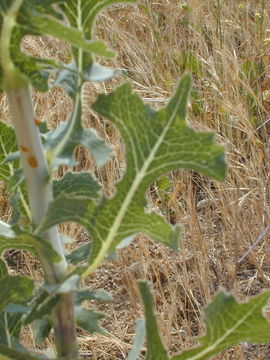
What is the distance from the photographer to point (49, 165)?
0.57 metres

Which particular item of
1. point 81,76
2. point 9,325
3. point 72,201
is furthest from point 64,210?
point 9,325

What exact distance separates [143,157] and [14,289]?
17cm

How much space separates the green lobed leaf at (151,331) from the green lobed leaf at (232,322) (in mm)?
42

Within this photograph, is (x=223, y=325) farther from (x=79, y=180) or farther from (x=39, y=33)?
(x=39, y=33)

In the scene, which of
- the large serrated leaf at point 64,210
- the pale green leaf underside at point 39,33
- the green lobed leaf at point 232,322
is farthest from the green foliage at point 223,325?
the pale green leaf underside at point 39,33

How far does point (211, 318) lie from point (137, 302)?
1.37 meters

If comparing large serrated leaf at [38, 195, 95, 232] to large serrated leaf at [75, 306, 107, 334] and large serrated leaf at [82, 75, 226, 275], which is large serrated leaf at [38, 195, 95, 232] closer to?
large serrated leaf at [82, 75, 226, 275]

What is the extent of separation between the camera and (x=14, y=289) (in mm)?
572

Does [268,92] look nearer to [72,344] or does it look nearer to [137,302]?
[137,302]

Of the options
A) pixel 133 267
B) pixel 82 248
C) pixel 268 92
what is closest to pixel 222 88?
pixel 268 92

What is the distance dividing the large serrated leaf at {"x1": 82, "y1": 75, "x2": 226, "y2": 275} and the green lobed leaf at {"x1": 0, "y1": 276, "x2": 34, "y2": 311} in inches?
2.2

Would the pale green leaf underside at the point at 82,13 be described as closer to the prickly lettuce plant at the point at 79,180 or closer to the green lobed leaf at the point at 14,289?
the prickly lettuce plant at the point at 79,180

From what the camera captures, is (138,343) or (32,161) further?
(138,343)

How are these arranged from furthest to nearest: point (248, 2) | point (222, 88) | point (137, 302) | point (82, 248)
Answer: point (248, 2) < point (222, 88) < point (137, 302) < point (82, 248)
